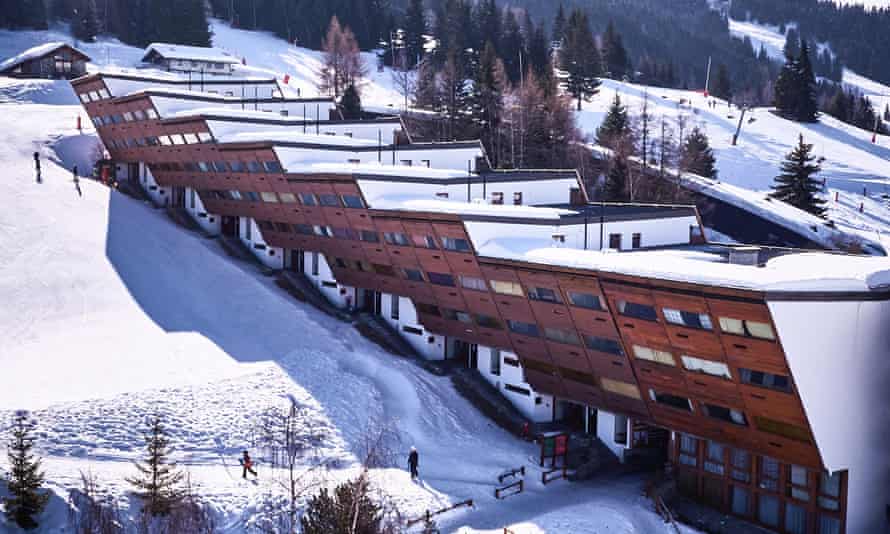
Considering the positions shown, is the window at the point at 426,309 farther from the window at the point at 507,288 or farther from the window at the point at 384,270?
the window at the point at 507,288

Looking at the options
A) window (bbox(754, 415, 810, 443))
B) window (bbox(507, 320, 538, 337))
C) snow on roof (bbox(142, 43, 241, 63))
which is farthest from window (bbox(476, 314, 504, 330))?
snow on roof (bbox(142, 43, 241, 63))

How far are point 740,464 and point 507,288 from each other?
33.9 feet

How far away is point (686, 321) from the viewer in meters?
31.7

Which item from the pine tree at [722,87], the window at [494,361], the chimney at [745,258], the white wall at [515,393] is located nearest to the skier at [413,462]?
the white wall at [515,393]

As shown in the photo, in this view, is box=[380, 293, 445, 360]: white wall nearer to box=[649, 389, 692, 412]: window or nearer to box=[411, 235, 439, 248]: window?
box=[411, 235, 439, 248]: window

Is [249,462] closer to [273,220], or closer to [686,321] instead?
[686,321]

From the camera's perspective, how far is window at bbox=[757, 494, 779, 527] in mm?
32406

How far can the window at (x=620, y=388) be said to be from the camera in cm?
3522

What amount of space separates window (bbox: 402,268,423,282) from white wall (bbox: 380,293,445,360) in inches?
73.5

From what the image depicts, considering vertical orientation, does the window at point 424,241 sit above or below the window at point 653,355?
above

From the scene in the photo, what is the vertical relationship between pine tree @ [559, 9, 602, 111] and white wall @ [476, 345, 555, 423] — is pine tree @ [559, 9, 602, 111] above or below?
above

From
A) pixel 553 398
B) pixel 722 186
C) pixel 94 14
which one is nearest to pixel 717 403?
pixel 553 398

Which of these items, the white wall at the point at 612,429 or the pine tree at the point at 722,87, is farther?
the pine tree at the point at 722,87

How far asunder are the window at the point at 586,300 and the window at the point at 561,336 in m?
1.46
